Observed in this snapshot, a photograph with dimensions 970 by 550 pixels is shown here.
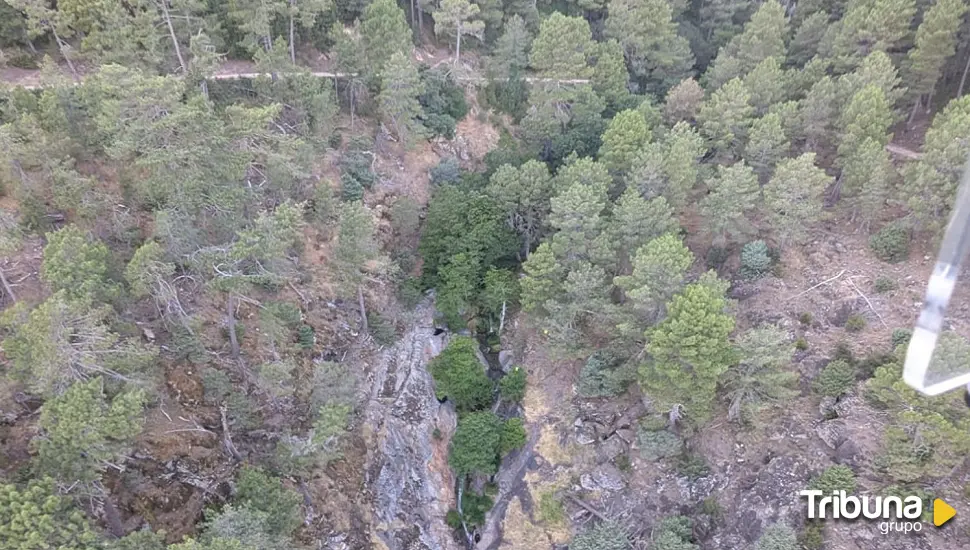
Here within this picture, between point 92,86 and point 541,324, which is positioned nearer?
point 92,86

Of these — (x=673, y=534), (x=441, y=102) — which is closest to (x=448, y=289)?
(x=441, y=102)

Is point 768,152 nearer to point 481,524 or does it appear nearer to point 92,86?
point 481,524

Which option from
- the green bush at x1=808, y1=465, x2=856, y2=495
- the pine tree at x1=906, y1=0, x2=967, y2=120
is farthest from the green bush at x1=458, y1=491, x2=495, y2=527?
the pine tree at x1=906, y1=0, x2=967, y2=120

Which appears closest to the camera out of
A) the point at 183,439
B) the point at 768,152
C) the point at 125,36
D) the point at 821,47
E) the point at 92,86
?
the point at 183,439

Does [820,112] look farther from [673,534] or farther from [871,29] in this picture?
[673,534]

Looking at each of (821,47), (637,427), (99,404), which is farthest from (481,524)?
(821,47)

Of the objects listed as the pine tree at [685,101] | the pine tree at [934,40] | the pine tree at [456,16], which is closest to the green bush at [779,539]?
the pine tree at [685,101]

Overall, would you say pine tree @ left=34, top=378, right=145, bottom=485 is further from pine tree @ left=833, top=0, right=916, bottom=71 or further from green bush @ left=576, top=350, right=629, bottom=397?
pine tree @ left=833, top=0, right=916, bottom=71
